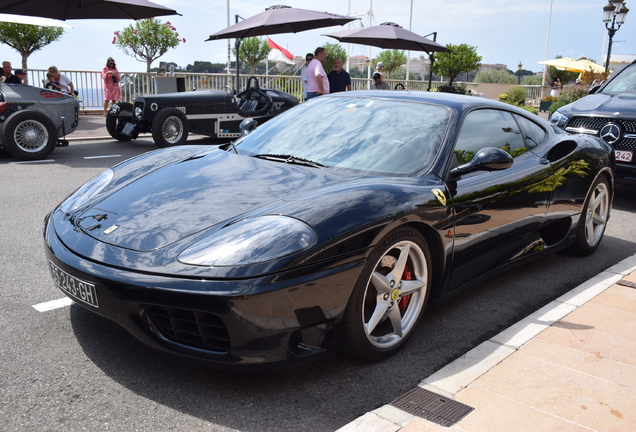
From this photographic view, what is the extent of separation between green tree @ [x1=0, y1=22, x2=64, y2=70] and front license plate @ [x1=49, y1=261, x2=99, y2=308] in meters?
19.2

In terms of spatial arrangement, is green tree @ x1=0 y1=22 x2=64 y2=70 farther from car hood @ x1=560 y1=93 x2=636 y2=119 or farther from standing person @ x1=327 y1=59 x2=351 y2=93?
car hood @ x1=560 y1=93 x2=636 y2=119

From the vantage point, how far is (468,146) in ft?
11.2

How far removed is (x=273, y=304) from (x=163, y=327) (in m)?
0.48

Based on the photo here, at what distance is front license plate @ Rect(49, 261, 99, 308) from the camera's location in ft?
7.97

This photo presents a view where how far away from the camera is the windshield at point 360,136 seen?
324 centimetres

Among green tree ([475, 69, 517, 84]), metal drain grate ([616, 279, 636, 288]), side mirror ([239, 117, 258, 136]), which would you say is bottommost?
metal drain grate ([616, 279, 636, 288])

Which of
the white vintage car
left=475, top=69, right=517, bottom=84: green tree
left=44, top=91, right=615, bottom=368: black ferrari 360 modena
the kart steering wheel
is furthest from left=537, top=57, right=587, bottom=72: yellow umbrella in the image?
left=44, top=91, right=615, bottom=368: black ferrari 360 modena

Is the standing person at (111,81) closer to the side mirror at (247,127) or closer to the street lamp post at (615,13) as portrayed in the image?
the side mirror at (247,127)

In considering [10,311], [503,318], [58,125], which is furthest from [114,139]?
[503,318]

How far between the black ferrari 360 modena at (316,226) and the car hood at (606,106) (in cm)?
329

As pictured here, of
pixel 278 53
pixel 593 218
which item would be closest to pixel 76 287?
pixel 593 218

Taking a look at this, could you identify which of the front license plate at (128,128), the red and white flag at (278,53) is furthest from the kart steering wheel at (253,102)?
the red and white flag at (278,53)

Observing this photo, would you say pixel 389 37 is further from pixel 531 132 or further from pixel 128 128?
pixel 531 132

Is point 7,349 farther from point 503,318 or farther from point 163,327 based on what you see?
point 503,318
